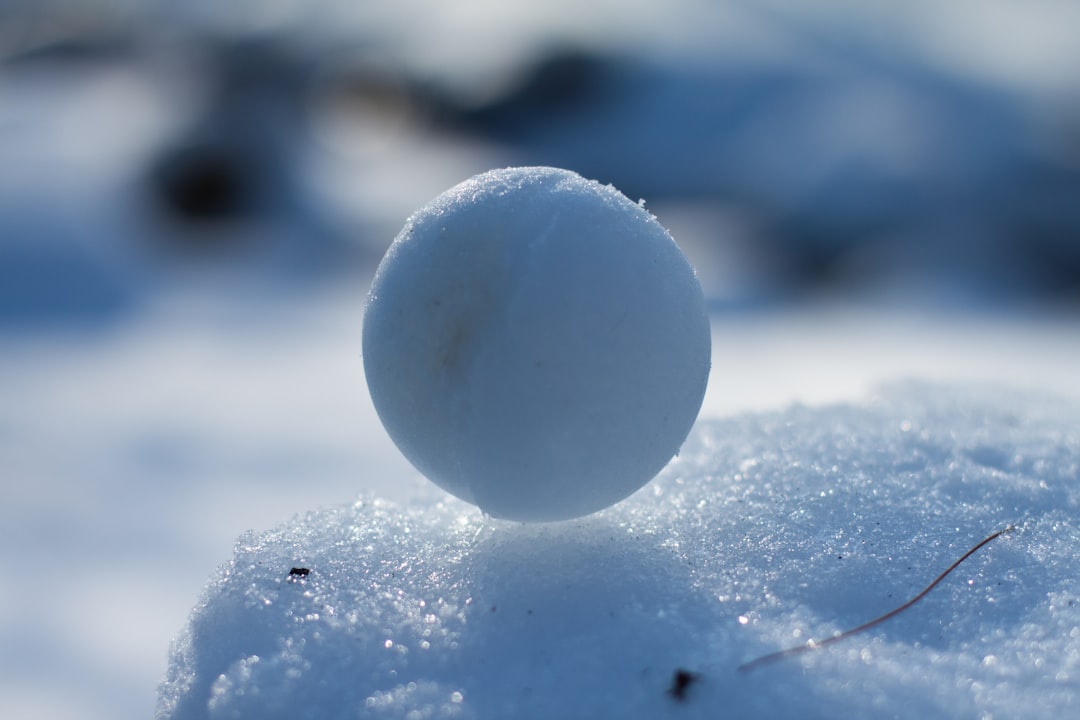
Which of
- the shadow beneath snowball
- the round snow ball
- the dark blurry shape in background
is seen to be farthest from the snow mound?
the dark blurry shape in background

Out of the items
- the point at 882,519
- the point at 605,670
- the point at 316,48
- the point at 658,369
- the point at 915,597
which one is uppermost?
the point at 316,48

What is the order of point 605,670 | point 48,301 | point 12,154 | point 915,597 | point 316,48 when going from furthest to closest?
point 316,48 < point 12,154 < point 48,301 < point 915,597 < point 605,670

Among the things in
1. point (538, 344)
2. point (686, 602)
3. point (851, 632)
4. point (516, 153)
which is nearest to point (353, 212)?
point (516, 153)

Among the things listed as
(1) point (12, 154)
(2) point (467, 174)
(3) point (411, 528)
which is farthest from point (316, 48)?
(3) point (411, 528)

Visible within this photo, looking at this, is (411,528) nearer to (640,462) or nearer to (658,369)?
(640,462)

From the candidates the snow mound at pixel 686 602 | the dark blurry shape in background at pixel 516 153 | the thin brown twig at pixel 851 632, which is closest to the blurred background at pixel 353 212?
the dark blurry shape in background at pixel 516 153

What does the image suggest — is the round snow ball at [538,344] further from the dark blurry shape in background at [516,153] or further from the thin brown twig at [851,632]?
the dark blurry shape in background at [516,153]

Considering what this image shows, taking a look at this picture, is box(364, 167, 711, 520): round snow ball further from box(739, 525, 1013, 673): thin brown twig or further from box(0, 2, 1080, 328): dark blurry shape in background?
box(0, 2, 1080, 328): dark blurry shape in background

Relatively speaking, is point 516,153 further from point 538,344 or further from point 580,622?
point 580,622
